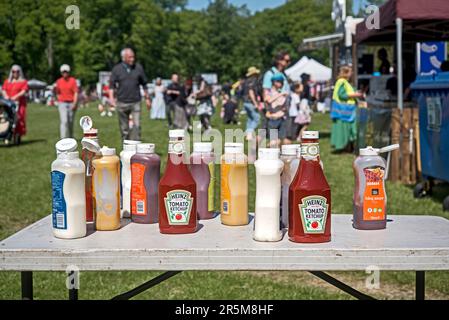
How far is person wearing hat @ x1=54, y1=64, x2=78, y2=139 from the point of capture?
14.2 metres

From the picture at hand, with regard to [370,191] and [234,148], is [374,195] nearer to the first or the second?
[370,191]

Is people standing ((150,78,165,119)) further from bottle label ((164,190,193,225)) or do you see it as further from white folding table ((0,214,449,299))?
white folding table ((0,214,449,299))

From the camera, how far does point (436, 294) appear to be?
457cm

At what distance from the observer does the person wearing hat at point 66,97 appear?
14156mm

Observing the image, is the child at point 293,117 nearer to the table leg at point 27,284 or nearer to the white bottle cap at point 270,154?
the white bottle cap at point 270,154

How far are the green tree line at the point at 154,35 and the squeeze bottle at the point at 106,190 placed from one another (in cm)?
4503

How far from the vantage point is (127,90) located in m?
12.0

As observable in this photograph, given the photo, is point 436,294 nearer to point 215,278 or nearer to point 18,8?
point 215,278

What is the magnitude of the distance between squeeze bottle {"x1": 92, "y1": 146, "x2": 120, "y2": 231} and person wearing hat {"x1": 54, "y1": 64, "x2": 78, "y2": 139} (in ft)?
38.9

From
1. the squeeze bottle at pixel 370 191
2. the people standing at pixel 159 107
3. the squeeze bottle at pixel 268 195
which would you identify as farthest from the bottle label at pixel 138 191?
the people standing at pixel 159 107

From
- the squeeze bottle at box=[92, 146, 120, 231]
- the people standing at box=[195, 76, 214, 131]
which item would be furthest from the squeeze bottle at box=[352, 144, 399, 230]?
the people standing at box=[195, 76, 214, 131]

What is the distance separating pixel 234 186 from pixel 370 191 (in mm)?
487

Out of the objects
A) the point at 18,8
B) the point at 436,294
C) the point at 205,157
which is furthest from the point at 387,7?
the point at 18,8
